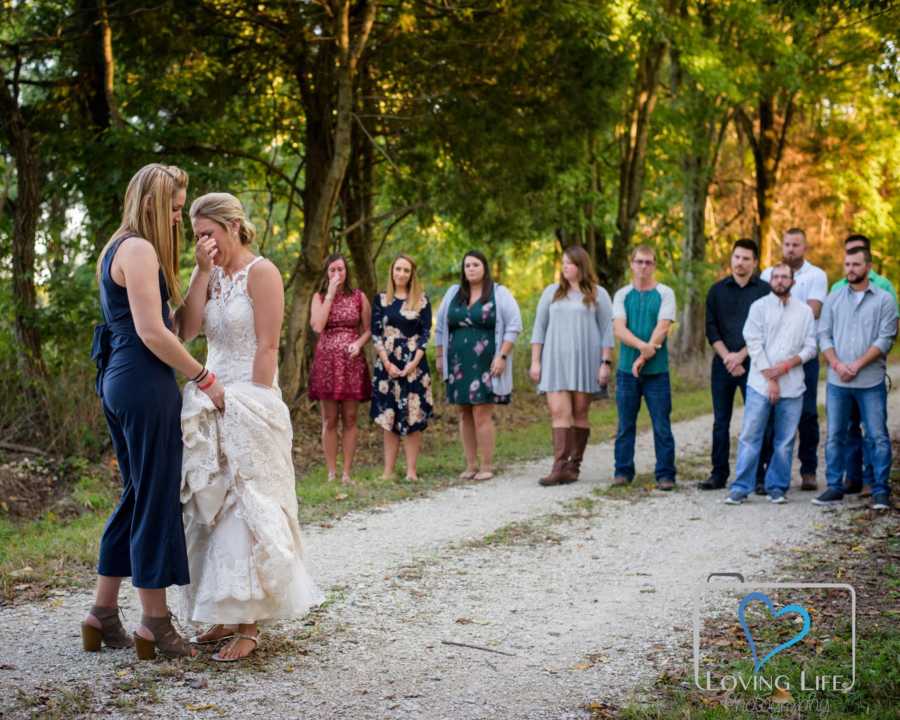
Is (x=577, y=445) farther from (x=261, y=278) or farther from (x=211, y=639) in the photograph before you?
(x=261, y=278)

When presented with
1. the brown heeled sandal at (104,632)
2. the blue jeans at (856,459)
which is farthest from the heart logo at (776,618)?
the blue jeans at (856,459)

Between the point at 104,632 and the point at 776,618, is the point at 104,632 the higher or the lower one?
the higher one

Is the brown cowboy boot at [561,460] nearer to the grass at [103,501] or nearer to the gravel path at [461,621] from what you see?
the grass at [103,501]

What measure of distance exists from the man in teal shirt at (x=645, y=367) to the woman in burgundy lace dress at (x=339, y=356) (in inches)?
103

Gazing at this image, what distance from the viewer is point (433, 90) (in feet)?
51.9

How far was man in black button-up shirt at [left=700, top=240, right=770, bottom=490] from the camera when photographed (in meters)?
10.2

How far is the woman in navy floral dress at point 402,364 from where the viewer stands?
1076cm

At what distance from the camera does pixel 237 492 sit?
509cm

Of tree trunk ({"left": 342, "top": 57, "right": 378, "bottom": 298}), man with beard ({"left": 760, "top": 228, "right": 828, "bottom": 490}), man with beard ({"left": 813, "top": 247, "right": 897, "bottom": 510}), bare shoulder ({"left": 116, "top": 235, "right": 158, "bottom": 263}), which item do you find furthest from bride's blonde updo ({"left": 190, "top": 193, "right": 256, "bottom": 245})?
tree trunk ({"left": 342, "top": 57, "right": 378, "bottom": 298})

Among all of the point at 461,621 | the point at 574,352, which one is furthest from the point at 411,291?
the point at 461,621

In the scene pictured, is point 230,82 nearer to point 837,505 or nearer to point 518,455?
point 518,455

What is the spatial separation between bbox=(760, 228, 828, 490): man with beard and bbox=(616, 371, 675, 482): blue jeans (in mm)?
955

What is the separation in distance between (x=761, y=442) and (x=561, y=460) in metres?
2.03

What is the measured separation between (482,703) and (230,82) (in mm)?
12165
